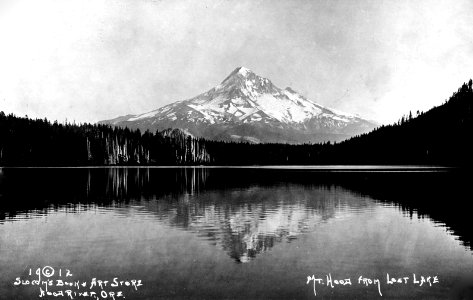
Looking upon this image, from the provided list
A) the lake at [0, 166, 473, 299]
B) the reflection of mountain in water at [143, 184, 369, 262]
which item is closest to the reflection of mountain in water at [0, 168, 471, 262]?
the reflection of mountain in water at [143, 184, 369, 262]

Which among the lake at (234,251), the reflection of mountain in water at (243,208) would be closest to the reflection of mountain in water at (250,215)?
the reflection of mountain in water at (243,208)

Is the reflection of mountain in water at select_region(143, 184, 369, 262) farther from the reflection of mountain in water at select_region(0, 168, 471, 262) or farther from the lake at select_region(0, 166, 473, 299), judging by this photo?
the lake at select_region(0, 166, 473, 299)

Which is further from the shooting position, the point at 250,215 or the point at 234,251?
the point at 250,215

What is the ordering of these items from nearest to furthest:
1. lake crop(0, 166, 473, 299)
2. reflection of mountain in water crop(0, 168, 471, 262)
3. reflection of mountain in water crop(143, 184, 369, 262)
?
lake crop(0, 166, 473, 299), reflection of mountain in water crop(143, 184, 369, 262), reflection of mountain in water crop(0, 168, 471, 262)

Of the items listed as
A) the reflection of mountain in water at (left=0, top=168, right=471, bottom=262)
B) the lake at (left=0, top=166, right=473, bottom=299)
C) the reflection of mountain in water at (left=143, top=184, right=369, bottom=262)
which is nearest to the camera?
the lake at (left=0, top=166, right=473, bottom=299)

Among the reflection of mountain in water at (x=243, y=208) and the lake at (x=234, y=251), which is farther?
the reflection of mountain in water at (x=243, y=208)

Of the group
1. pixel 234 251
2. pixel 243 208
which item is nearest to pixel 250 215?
pixel 243 208

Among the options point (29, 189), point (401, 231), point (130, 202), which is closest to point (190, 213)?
point (130, 202)

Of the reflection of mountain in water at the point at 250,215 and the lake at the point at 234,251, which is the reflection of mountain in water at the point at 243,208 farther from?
the lake at the point at 234,251

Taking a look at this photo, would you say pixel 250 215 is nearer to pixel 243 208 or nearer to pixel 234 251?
pixel 243 208

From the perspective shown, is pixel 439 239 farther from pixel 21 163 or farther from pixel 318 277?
pixel 21 163
